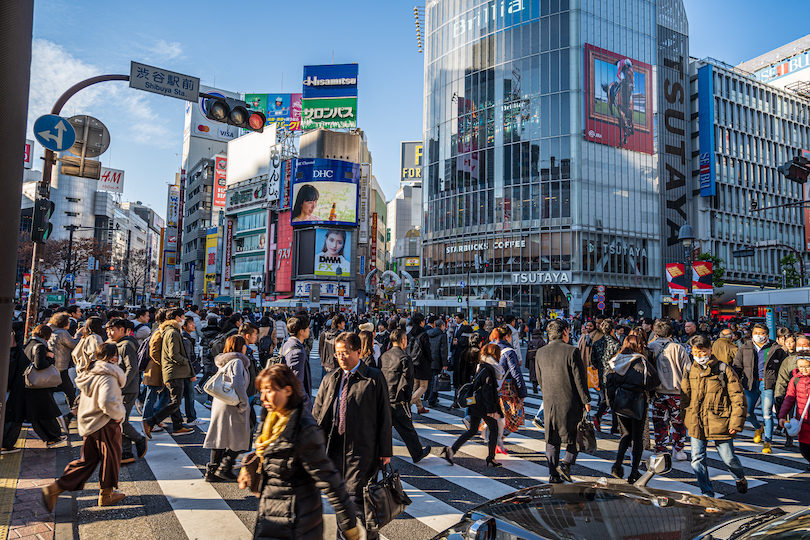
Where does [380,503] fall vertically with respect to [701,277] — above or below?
below

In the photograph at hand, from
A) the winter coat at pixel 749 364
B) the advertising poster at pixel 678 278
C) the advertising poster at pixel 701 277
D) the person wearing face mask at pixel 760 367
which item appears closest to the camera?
the person wearing face mask at pixel 760 367

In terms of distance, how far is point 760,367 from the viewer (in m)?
8.98

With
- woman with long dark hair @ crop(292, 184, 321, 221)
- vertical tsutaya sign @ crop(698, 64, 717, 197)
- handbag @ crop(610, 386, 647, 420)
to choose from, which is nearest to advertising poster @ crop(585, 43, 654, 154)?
vertical tsutaya sign @ crop(698, 64, 717, 197)

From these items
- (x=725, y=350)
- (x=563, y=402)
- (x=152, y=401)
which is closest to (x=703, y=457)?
(x=563, y=402)

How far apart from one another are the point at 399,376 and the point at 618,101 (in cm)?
5333

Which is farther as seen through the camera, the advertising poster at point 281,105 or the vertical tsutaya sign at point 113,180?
the vertical tsutaya sign at point 113,180

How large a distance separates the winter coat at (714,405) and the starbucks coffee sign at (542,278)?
44519mm

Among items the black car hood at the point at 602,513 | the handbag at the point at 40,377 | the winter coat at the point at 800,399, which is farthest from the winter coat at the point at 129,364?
the winter coat at the point at 800,399

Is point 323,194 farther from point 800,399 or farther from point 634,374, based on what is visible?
point 800,399

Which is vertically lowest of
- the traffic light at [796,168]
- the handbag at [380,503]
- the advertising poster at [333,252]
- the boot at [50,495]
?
the boot at [50,495]

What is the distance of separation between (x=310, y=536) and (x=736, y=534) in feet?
7.61

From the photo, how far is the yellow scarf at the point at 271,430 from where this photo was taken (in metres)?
3.01

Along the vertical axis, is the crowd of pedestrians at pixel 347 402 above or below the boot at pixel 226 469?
above

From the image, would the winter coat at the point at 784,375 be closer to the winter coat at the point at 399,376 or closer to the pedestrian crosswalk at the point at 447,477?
the pedestrian crosswalk at the point at 447,477
